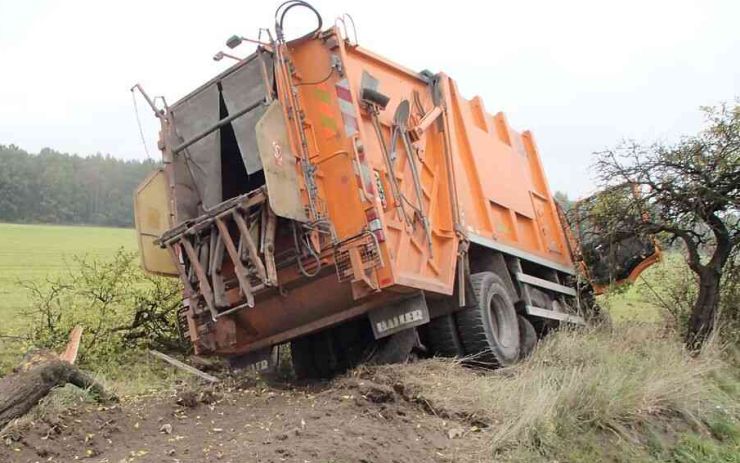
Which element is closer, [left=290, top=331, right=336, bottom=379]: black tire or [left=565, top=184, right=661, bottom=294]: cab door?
[left=290, top=331, right=336, bottom=379]: black tire

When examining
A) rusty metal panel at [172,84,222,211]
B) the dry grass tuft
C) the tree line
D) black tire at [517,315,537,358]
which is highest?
the tree line

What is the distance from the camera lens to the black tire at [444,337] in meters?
6.30

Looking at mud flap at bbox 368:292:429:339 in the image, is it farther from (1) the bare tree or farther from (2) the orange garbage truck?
(1) the bare tree

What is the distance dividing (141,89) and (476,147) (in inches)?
129

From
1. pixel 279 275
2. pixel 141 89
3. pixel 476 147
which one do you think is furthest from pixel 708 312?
pixel 141 89

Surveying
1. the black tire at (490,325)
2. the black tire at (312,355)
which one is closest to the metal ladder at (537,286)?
the black tire at (490,325)

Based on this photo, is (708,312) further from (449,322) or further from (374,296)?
(374,296)

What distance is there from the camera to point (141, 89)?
6.25 metres

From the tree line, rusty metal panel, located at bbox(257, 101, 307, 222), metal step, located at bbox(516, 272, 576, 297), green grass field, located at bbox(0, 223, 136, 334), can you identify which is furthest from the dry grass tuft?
the tree line

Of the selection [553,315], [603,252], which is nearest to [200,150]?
[553,315]

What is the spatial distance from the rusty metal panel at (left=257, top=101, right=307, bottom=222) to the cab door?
14.7 ft

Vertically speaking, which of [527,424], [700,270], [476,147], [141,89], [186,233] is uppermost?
[141,89]

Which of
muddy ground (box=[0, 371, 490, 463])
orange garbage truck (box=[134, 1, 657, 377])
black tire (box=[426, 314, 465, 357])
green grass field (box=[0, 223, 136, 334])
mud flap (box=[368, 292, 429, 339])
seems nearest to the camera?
muddy ground (box=[0, 371, 490, 463])

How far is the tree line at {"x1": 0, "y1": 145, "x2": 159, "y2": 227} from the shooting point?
39.9m
